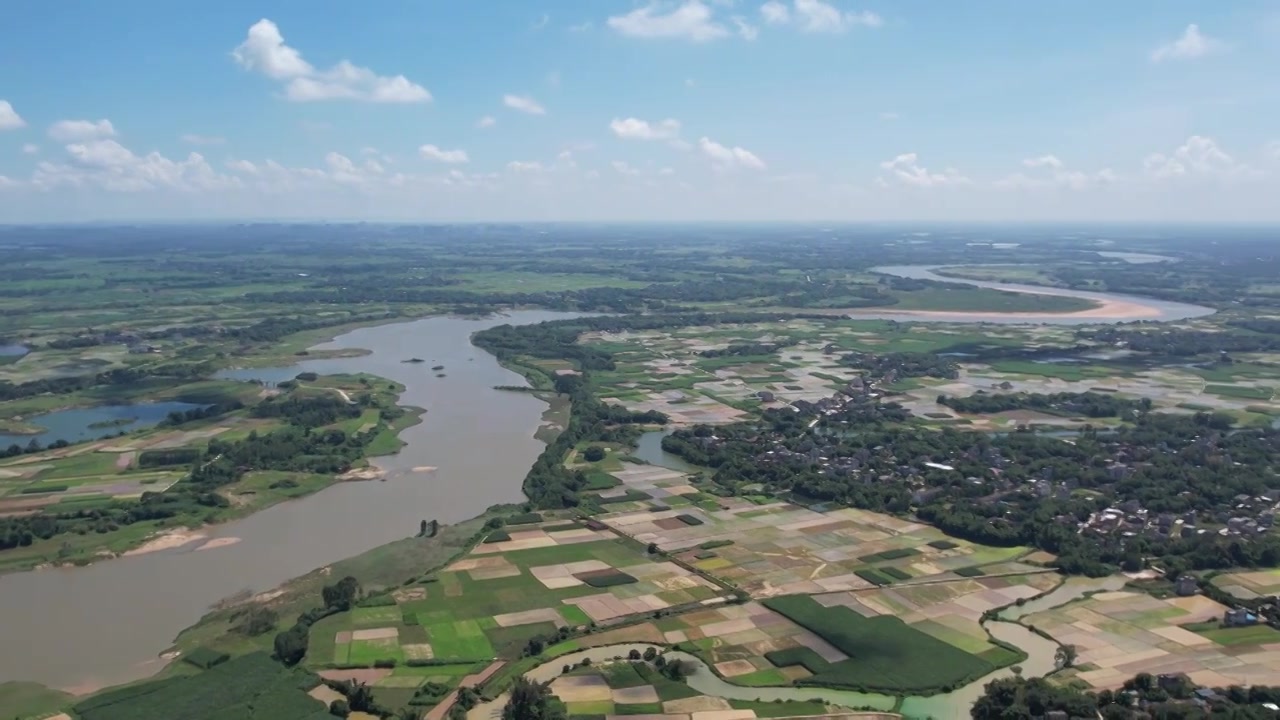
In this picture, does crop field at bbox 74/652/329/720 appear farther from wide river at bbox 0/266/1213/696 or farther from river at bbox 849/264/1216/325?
river at bbox 849/264/1216/325

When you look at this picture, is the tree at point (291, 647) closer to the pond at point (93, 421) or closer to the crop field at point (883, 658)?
the crop field at point (883, 658)

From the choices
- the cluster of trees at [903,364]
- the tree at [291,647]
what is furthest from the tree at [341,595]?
the cluster of trees at [903,364]

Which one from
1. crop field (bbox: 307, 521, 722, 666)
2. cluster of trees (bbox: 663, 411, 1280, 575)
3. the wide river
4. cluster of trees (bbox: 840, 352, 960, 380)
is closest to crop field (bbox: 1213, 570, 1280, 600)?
cluster of trees (bbox: 663, 411, 1280, 575)

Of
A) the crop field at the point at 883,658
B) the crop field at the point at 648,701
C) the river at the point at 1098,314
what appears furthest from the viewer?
the river at the point at 1098,314

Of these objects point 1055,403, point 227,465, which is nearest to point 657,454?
point 227,465

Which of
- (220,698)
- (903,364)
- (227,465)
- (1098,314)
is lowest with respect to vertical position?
(220,698)

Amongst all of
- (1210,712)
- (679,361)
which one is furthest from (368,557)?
(679,361)

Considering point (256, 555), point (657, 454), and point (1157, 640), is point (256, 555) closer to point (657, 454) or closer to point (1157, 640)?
point (657, 454)
